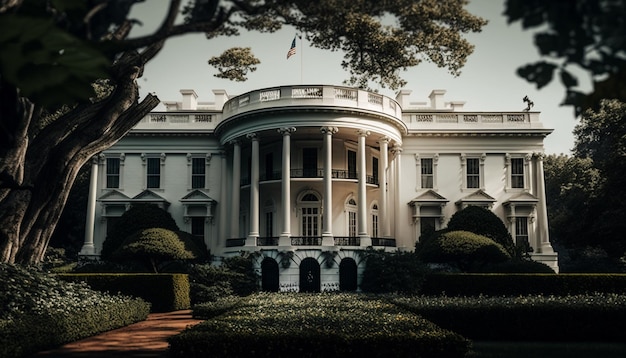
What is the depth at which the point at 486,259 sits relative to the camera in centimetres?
2873

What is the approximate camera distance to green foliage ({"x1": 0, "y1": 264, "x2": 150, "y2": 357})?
35.9ft

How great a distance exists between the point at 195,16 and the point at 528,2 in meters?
4.56

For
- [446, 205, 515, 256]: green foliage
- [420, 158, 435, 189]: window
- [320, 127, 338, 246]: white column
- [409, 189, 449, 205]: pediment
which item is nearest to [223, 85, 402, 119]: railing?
[320, 127, 338, 246]: white column

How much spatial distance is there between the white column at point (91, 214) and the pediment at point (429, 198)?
19.9 meters

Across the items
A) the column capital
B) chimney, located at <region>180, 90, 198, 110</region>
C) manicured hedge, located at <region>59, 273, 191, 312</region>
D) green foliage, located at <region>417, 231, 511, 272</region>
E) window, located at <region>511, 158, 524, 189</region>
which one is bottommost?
manicured hedge, located at <region>59, 273, 191, 312</region>

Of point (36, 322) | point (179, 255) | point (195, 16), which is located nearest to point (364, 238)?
point (179, 255)

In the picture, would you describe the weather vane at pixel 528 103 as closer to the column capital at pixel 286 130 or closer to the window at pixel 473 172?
the window at pixel 473 172

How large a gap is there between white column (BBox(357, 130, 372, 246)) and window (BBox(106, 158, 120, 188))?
16.0m

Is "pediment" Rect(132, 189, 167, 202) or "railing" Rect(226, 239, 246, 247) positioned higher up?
"pediment" Rect(132, 189, 167, 202)

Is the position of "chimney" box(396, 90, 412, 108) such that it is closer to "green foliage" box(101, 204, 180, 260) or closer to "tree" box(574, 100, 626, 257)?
"tree" box(574, 100, 626, 257)

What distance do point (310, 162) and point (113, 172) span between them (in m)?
13.1

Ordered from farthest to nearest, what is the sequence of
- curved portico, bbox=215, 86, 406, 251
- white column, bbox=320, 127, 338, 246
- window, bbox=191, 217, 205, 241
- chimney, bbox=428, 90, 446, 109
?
chimney, bbox=428, 90, 446, 109 < window, bbox=191, 217, 205, 241 < curved portico, bbox=215, 86, 406, 251 < white column, bbox=320, 127, 338, 246

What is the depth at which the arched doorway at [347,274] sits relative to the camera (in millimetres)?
31219

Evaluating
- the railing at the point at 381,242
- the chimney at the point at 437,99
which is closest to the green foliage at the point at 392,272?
the railing at the point at 381,242
